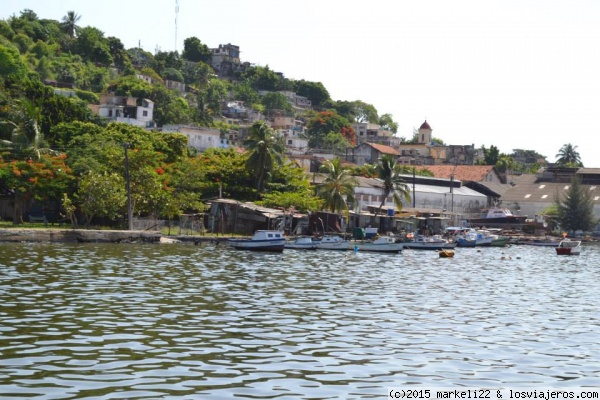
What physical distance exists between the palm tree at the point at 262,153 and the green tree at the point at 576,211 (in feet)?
197

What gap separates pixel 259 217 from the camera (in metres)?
88.3

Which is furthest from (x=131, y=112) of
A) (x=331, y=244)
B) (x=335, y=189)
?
(x=331, y=244)

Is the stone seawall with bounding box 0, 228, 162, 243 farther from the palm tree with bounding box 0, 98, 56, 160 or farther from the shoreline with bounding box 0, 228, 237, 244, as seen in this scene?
the palm tree with bounding box 0, 98, 56, 160

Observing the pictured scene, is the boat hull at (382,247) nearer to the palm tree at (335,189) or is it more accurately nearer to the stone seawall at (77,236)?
the palm tree at (335,189)

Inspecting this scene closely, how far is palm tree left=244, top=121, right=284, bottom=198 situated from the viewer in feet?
319

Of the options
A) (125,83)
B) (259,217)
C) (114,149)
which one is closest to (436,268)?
(259,217)

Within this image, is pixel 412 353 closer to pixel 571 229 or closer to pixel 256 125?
pixel 256 125

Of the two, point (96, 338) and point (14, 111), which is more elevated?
point (14, 111)

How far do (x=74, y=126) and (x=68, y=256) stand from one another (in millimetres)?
42291

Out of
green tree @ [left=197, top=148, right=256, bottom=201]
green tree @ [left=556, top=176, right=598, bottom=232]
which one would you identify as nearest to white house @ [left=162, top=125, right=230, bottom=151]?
green tree @ [left=197, top=148, right=256, bottom=201]

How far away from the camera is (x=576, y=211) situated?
135250 millimetres

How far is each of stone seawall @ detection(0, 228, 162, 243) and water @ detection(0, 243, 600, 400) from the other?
483 inches

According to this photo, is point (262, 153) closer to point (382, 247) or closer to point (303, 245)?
point (303, 245)

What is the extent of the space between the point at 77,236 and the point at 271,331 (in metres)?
46.8
